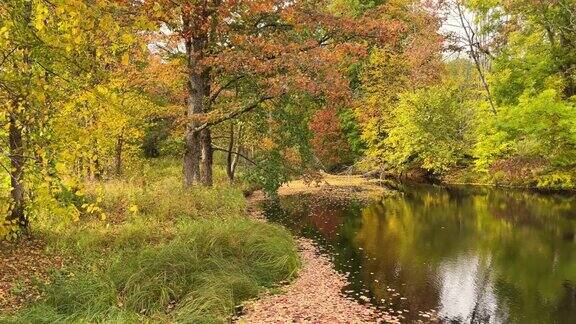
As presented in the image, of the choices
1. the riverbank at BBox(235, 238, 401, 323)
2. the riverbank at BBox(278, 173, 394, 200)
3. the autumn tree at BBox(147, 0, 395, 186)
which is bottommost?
the riverbank at BBox(235, 238, 401, 323)

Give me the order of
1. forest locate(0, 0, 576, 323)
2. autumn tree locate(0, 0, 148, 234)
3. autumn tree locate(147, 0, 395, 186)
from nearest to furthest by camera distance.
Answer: autumn tree locate(0, 0, 148, 234)
forest locate(0, 0, 576, 323)
autumn tree locate(147, 0, 395, 186)

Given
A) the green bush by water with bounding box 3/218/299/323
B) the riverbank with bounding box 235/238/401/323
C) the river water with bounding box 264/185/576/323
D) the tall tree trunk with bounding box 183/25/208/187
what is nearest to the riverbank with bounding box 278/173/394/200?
the river water with bounding box 264/185/576/323

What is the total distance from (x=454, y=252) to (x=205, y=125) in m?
9.40

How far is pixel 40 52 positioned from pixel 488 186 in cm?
3056

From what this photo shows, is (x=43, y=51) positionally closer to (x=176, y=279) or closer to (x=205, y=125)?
(x=176, y=279)

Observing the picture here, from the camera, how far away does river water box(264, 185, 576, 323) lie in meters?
10.1

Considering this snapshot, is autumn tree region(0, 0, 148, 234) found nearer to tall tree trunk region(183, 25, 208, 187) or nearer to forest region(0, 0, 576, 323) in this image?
forest region(0, 0, 576, 323)

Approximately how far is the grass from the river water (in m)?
2.26

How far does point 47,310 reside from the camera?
7.84m

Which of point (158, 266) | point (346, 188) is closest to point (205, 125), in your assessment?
point (158, 266)

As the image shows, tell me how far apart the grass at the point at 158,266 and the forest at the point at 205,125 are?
45mm

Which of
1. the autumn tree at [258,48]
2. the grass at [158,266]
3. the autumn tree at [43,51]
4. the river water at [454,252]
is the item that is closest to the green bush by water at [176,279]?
the grass at [158,266]

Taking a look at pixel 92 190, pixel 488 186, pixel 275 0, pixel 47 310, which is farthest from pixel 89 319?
pixel 488 186

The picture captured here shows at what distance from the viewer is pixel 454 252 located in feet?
47.5
